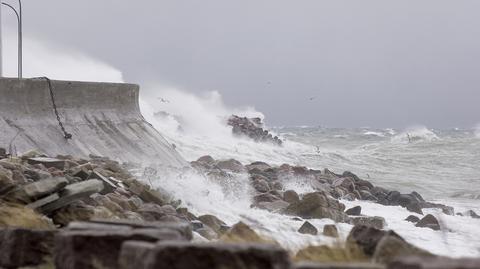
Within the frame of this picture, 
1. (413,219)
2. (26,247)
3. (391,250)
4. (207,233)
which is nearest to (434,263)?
(391,250)

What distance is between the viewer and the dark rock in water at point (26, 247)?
5.96 m

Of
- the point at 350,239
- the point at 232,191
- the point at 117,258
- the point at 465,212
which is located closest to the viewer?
the point at 117,258

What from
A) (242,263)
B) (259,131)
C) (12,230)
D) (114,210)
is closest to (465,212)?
(114,210)

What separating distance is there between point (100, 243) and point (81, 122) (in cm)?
1116

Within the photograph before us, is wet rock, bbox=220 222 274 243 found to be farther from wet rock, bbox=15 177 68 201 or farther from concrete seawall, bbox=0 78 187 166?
concrete seawall, bbox=0 78 187 166

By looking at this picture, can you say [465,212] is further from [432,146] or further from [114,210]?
[432,146]

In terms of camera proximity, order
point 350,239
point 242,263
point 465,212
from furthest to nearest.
A: point 465,212, point 350,239, point 242,263

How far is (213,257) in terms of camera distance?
4.14 metres

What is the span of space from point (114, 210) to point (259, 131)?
3107 cm

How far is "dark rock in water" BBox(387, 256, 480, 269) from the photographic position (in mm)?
3600

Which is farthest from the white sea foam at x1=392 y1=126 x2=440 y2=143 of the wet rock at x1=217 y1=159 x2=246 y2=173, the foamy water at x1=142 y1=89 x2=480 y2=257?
the wet rock at x1=217 y1=159 x2=246 y2=173

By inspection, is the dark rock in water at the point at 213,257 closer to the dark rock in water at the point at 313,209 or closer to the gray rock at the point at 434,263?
the gray rock at the point at 434,263

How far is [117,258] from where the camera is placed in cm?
480

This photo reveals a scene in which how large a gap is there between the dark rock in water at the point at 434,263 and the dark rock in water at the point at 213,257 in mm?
559
